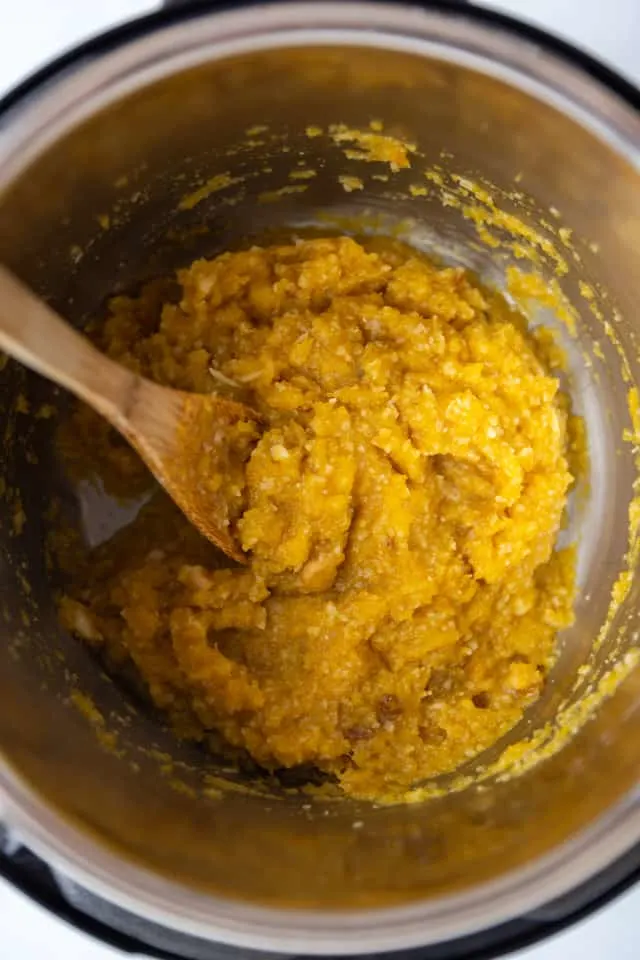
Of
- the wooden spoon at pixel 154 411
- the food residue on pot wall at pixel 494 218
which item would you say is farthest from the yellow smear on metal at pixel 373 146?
the wooden spoon at pixel 154 411

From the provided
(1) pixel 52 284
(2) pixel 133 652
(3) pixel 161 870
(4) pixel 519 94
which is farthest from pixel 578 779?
(1) pixel 52 284

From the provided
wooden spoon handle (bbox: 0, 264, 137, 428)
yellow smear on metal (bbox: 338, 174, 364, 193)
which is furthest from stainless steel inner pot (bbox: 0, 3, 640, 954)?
wooden spoon handle (bbox: 0, 264, 137, 428)

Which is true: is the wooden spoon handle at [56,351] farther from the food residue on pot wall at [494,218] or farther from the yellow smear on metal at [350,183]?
the yellow smear on metal at [350,183]

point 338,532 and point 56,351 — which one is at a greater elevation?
point 338,532

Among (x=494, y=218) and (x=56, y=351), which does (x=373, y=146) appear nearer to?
(x=494, y=218)

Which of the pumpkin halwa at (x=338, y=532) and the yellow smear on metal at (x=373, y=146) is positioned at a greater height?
the yellow smear on metal at (x=373, y=146)

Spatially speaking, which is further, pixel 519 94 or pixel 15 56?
pixel 15 56

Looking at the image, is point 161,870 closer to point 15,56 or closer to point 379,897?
point 379,897

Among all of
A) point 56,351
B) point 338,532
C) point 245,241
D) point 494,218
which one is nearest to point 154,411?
point 56,351
